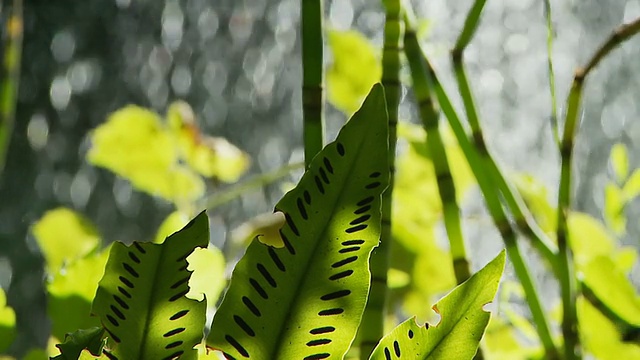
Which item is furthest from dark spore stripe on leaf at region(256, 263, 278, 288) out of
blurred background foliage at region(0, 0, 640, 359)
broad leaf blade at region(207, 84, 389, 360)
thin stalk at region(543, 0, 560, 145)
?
blurred background foliage at region(0, 0, 640, 359)

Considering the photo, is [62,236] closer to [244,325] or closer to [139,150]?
[139,150]

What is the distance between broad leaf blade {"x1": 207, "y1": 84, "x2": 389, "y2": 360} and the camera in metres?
0.08

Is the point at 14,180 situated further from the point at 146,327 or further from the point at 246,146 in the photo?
the point at 146,327

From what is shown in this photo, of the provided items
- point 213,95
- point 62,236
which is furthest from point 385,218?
point 213,95

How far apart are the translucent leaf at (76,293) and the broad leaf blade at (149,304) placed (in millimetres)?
45

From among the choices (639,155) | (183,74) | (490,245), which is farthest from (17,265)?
(639,155)

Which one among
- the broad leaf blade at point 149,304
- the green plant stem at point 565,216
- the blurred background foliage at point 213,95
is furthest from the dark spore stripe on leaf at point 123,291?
the blurred background foliage at point 213,95

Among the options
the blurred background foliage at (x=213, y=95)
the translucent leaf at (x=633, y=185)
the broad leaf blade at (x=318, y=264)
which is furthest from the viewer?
the blurred background foliage at (x=213, y=95)

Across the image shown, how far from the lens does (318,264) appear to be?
80 mm

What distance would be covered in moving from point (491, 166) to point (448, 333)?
3.5 inches

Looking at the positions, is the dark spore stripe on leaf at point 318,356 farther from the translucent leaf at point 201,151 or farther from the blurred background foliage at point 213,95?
the blurred background foliage at point 213,95

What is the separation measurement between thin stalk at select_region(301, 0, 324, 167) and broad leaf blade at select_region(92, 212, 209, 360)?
3 cm

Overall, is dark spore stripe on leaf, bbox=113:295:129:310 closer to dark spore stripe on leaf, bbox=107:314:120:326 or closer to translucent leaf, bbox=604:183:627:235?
dark spore stripe on leaf, bbox=107:314:120:326

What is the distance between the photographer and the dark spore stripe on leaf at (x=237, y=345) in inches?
3.1
